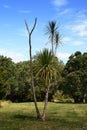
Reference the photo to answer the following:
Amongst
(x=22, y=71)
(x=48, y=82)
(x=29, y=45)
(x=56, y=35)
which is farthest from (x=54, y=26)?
(x=22, y=71)

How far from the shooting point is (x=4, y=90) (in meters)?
54.9

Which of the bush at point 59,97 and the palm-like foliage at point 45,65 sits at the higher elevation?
the palm-like foliage at point 45,65

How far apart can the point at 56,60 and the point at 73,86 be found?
3272 centimetres

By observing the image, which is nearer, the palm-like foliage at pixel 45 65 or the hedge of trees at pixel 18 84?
the palm-like foliage at pixel 45 65

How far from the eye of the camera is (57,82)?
6462 centimetres

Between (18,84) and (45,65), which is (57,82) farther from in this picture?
(45,65)

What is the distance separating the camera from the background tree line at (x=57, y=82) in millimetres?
60878

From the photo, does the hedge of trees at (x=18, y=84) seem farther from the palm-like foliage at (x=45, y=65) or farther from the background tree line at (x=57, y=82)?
the palm-like foliage at (x=45, y=65)

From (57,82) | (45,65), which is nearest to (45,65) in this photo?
(45,65)

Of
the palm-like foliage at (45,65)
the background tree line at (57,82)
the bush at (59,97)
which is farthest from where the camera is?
the bush at (59,97)

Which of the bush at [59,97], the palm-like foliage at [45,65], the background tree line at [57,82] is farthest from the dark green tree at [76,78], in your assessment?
the palm-like foliage at [45,65]

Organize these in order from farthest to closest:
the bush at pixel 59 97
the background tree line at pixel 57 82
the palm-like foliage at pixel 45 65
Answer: the bush at pixel 59 97 < the background tree line at pixel 57 82 < the palm-like foliage at pixel 45 65

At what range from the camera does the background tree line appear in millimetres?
60878

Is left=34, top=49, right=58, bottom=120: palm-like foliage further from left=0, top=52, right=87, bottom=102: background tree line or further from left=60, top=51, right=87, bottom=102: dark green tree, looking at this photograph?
left=60, top=51, right=87, bottom=102: dark green tree
